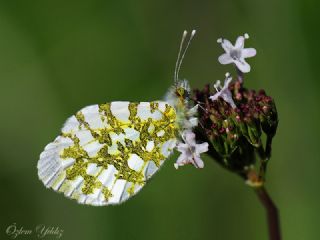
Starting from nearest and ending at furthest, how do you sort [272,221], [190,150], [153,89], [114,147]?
[272,221] < [190,150] < [114,147] < [153,89]

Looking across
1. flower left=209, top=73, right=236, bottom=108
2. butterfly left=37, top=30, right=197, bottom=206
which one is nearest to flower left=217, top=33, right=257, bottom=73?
flower left=209, top=73, right=236, bottom=108

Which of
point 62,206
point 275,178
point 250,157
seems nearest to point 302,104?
point 275,178

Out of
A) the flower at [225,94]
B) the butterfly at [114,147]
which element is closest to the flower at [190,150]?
the butterfly at [114,147]

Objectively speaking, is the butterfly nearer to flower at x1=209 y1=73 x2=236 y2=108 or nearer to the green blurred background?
flower at x1=209 y1=73 x2=236 y2=108

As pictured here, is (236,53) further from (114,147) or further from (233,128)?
(114,147)

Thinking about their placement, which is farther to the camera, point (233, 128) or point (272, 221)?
point (233, 128)

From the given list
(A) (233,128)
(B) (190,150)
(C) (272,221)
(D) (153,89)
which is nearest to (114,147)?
(B) (190,150)
